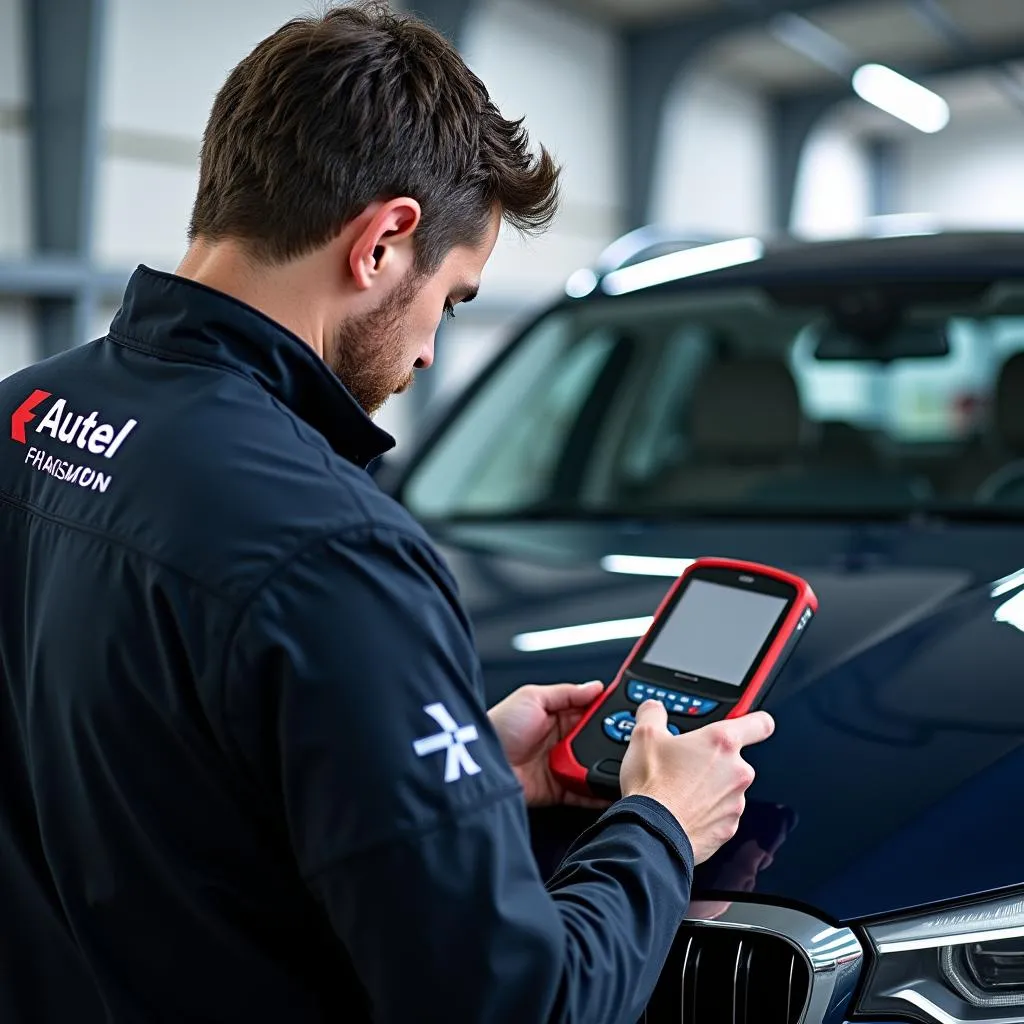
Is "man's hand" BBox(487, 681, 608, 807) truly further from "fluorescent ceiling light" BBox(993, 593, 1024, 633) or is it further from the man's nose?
"fluorescent ceiling light" BBox(993, 593, 1024, 633)

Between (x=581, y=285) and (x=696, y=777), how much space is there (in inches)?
77.1

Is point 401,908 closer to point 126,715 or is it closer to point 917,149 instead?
point 126,715

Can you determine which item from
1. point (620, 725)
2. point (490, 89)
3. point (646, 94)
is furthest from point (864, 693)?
point (646, 94)

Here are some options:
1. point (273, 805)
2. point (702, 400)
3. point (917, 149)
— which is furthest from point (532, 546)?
point (917, 149)

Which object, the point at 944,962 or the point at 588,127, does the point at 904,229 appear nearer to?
the point at 944,962

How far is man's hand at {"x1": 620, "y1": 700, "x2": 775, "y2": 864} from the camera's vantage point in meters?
1.29

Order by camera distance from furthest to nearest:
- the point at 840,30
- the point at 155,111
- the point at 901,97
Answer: the point at 901,97, the point at 840,30, the point at 155,111

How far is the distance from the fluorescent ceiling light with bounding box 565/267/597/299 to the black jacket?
1.91 m

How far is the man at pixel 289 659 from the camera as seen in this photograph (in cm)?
100

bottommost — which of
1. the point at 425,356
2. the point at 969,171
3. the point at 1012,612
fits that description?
the point at 969,171

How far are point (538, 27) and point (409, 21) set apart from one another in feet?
29.9

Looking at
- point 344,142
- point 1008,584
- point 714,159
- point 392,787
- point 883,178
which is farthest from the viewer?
point 883,178

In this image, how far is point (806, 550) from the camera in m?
2.20

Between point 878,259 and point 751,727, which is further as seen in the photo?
point 878,259
